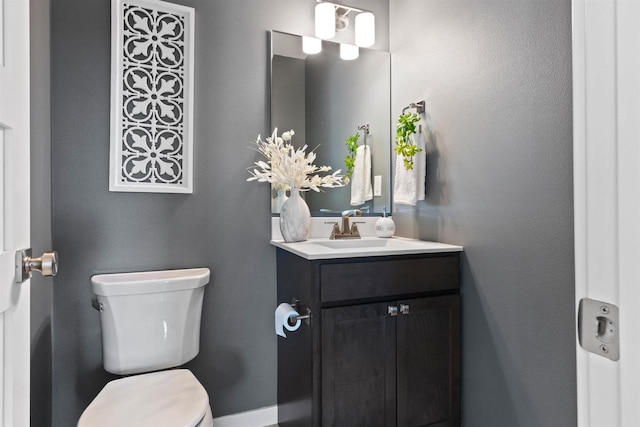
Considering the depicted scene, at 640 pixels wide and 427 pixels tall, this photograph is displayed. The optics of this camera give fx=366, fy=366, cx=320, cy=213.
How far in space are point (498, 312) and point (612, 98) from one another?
48.1 inches

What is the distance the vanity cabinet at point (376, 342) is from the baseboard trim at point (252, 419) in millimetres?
239

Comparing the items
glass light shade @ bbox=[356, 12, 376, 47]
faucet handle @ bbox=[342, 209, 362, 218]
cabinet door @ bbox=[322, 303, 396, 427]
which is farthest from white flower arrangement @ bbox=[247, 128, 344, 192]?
glass light shade @ bbox=[356, 12, 376, 47]

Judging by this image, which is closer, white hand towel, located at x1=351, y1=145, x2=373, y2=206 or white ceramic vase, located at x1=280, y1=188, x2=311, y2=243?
white ceramic vase, located at x1=280, y1=188, x2=311, y2=243

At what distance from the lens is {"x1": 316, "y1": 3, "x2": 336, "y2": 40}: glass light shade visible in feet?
6.57

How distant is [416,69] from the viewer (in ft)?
6.44

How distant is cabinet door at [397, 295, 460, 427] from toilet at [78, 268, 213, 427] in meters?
0.80

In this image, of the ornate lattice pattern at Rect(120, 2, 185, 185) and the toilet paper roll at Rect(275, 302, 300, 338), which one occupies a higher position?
the ornate lattice pattern at Rect(120, 2, 185, 185)

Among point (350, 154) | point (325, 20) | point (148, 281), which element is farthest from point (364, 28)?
point (148, 281)

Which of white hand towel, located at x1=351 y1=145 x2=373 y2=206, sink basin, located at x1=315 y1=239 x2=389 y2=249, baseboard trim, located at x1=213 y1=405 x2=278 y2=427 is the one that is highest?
white hand towel, located at x1=351 y1=145 x2=373 y2=206

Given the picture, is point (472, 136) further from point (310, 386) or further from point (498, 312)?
point (310, 386)

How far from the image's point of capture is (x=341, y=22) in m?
2.10
